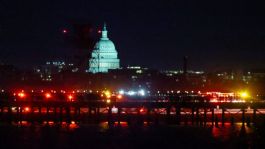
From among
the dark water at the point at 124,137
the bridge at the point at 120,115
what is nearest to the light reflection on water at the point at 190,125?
the dark water at the point at 124,137

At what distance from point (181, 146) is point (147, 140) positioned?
14.8ft

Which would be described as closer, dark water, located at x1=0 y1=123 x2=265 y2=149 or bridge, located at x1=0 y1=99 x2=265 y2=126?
dark water, located at x1=0 y1=123 x2=265 y2=149

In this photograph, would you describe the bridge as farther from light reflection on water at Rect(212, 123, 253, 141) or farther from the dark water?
the dark water

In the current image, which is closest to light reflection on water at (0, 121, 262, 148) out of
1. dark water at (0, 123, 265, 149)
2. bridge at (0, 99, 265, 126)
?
dark water at (0, 123, 265, 149)

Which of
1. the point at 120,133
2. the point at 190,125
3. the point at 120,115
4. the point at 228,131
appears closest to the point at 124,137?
the point at 120,133

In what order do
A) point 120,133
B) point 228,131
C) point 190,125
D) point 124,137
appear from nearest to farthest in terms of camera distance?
1. point 124,137
2. point 120,133
3. point 228,131
4. point 190,125

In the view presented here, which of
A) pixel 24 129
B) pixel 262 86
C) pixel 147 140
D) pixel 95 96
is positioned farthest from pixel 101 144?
pixel 262 86

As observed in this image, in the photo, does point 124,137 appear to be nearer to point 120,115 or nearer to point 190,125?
point 190,125

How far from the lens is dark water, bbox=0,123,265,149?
55.0 meters

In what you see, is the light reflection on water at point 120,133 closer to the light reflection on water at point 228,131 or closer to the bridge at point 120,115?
the light reflection on water at point 228,131

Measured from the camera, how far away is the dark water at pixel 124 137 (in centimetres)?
5503

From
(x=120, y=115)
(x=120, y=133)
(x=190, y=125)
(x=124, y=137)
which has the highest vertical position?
(x=120, y=115)

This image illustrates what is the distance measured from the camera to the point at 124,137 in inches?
2415

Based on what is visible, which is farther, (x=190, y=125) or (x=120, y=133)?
(x=190, y=125)
